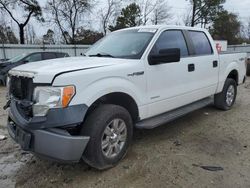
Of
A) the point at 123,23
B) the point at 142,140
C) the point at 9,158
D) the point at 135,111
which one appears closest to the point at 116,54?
the point at 135,111

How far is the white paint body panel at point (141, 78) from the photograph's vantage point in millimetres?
2989

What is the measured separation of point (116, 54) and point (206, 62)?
6.71 feet

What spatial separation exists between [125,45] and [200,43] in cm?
184

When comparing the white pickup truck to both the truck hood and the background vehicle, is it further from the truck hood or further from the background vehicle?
the background vehicle

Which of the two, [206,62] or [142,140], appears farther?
[206,62]

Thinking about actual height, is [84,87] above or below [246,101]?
above

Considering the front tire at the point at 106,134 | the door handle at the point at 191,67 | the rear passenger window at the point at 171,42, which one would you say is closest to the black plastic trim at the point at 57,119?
the front tire at the point at 106,134

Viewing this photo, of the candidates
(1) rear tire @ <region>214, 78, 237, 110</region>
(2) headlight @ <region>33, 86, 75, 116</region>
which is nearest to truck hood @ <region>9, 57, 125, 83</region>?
(2) headlight @ <region>33, 86, 75, 116</region>

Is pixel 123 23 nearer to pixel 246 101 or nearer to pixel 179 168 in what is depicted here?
pixel 246 101

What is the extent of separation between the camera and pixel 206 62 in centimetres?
513

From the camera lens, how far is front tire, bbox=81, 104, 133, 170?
10.3 ft

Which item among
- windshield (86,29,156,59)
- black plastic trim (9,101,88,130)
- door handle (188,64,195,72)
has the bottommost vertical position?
black plastic trim (9,101,88,130)

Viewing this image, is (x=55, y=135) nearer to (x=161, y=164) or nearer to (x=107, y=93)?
(x=107, y=93)

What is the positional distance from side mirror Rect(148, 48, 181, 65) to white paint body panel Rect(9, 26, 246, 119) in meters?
0.09
